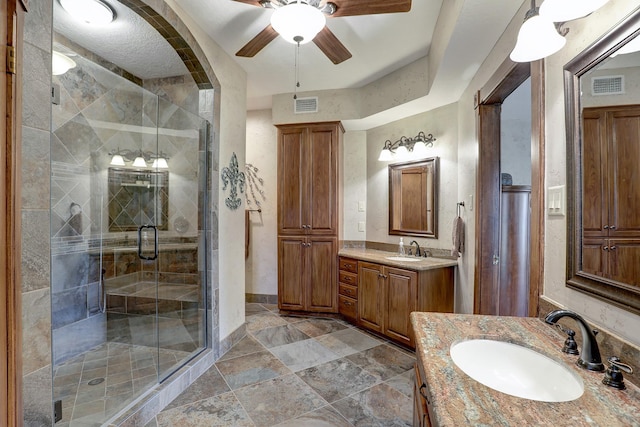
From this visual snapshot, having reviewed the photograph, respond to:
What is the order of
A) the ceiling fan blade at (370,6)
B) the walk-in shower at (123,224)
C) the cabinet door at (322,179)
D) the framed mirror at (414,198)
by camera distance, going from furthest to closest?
the cabinet door at (322,179) < the framed mirror at (414,198) < the walk-in shower at (123,224) < the ceiling fan blade at (370,6)

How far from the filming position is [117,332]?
2.86m

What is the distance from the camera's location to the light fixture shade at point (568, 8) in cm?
89

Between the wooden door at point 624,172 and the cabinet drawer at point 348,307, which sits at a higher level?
the wooden door at point 624,172

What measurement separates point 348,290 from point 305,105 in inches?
90.0

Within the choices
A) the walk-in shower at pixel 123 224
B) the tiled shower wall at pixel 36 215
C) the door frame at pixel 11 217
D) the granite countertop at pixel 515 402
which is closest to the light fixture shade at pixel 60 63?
the walk-in shower at pixel 123 224

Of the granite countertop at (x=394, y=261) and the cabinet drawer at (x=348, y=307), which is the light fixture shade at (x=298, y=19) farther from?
the cabinet drawer at (x=348, y=307)

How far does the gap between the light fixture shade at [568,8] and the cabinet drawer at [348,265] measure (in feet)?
8.88

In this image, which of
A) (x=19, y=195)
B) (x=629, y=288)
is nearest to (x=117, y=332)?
(x=19, y=195)

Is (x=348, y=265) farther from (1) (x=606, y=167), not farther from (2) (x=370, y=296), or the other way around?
(1) (x=606, y=167)

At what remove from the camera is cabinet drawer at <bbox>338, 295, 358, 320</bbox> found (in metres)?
3.35

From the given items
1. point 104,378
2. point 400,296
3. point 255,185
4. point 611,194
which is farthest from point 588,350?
point 255,185

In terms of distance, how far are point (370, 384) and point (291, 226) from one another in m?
1.96

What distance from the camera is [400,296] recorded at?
2.84m

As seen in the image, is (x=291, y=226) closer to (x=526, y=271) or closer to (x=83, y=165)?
(x=83, y=165)
